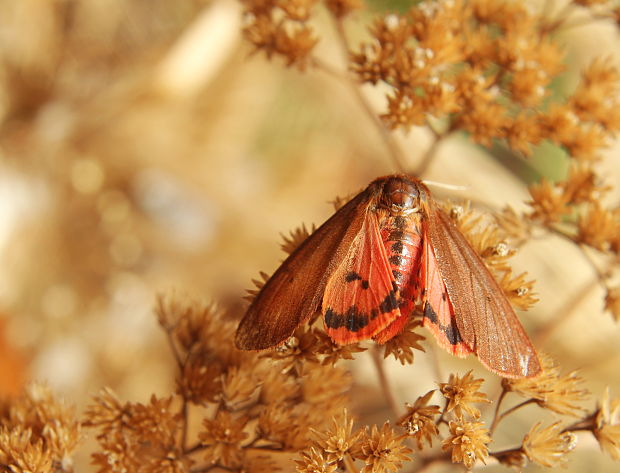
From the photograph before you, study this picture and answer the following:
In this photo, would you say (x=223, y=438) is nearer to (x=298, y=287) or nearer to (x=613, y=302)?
(x=298, y=287)

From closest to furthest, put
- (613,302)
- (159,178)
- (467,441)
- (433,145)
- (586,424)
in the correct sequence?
(467,441), (586,424), (613,302), (433,145), (159,178)

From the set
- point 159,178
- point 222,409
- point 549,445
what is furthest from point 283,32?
point 159,178

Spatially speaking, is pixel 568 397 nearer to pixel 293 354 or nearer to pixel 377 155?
pixel 293 354

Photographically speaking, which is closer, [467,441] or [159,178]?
[467,441]

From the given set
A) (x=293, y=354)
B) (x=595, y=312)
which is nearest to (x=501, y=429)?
(x=595, y=312)

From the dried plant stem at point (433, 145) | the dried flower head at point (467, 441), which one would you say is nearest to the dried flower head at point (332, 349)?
the dried flower head at point (467, 441)

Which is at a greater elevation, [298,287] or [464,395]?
[298,287]

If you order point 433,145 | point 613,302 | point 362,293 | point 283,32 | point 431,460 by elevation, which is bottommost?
point 431,460

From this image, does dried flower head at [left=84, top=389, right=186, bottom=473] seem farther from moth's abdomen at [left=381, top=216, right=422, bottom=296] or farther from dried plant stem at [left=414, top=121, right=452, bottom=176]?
dried plant stem at [left=414, top=121, right=452, bottom=176]
